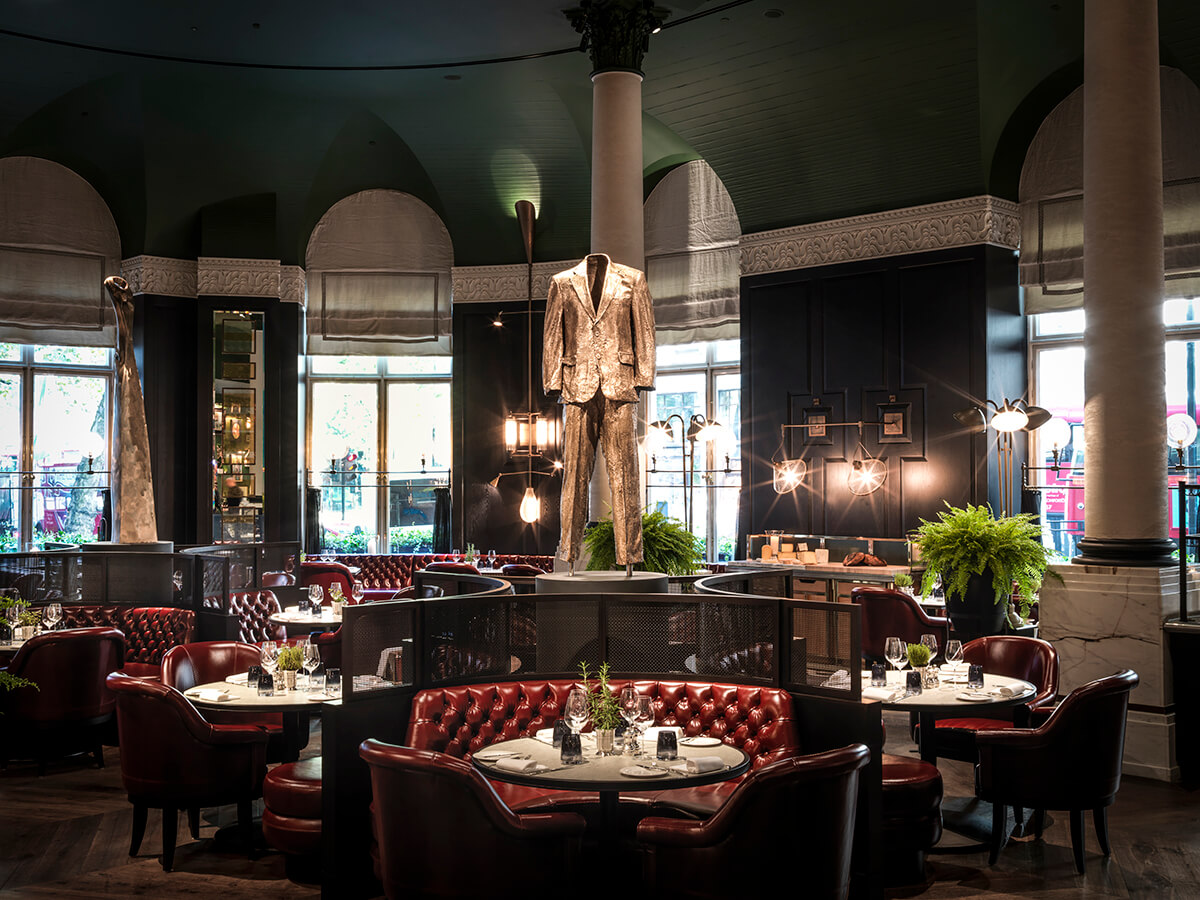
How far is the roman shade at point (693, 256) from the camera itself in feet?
43.4

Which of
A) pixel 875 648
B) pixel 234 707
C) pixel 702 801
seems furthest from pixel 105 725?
pixel 875 648

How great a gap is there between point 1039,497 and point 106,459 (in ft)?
37.6

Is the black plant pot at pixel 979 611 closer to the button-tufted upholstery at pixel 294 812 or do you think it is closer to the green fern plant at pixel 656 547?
the green fern plant at pixel 656 547

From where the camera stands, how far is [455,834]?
3904 millimetres

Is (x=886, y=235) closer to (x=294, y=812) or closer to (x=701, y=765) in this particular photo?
(x=701, y=765)

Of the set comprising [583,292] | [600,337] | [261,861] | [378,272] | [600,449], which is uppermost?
[378,272]

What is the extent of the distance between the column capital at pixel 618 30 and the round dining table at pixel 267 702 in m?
6.05

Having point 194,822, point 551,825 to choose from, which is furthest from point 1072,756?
point 194,822

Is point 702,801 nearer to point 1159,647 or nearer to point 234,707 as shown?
point 234,707

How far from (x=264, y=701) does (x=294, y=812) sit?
0.66m

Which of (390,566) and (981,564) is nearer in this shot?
(981,564)

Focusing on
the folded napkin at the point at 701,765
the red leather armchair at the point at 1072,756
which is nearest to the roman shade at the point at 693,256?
the red leather armchair at the point at 1072,756

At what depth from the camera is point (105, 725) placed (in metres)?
7.57

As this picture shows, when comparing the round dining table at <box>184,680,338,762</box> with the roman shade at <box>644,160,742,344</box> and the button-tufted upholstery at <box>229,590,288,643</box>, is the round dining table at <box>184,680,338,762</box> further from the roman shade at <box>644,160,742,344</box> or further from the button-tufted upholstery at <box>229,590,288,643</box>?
the roman shade at <box>644,160,742,344</box>
